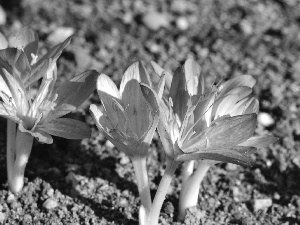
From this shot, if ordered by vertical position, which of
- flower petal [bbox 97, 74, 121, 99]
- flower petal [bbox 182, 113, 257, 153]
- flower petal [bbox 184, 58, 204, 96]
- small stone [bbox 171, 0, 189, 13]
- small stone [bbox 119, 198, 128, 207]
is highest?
small stone [bbox 171, 0, 189, 13]

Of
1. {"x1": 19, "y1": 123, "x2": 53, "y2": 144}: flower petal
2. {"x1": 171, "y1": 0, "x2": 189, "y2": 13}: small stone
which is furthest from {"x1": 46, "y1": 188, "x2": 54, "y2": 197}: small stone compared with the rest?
{"x1": 171, "y1": 0, "x2": 189, "y2": 13}: small stone

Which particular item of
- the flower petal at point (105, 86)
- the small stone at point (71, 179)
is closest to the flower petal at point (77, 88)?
the flower petal at point (105, 86)

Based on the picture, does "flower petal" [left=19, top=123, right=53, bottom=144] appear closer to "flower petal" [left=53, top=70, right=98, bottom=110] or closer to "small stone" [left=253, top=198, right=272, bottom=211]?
"flower petal" [left=53, top=70, right=98, bottom=110]

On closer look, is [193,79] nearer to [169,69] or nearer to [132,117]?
[132,117]

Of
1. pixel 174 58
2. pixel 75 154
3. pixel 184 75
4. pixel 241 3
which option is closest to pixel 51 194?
pixel 75 154

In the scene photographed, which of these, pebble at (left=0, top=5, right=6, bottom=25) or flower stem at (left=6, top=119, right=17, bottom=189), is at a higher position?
pebble at (left=0, top=5, right=6, bottom=25)
